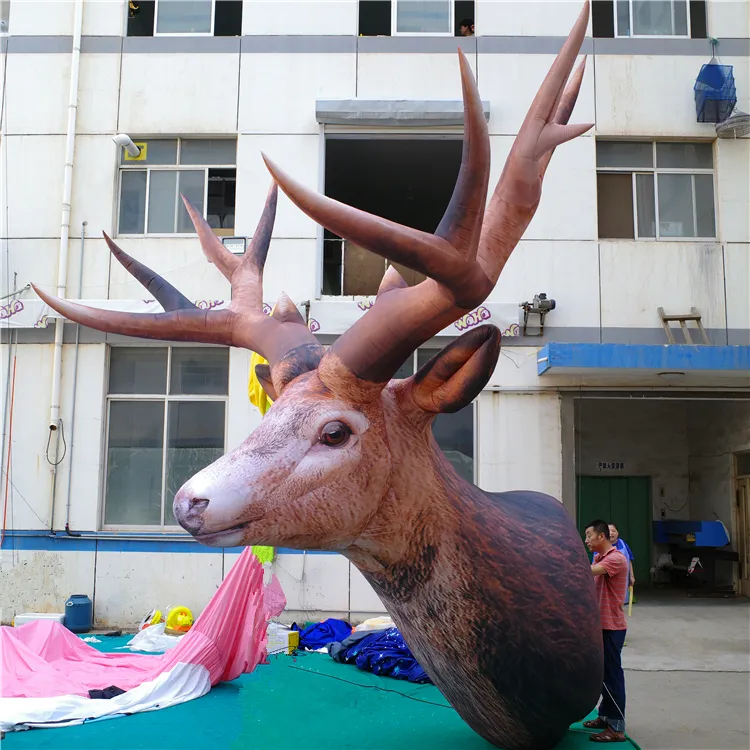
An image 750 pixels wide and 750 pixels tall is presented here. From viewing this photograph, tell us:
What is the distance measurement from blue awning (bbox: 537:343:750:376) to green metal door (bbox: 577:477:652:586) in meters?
5.49

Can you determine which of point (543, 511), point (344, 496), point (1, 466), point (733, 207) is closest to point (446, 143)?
point (733, 207)

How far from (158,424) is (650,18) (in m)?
8.44

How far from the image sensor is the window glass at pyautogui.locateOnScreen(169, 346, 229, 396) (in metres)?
9.93

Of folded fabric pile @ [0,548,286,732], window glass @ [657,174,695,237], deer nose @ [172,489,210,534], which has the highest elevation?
window glass @ [657,174,695,237]

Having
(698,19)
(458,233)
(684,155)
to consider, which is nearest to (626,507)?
(684,155)

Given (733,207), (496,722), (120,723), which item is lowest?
(120,723)

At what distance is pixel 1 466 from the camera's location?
31.6 ft

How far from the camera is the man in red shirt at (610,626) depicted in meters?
4.50

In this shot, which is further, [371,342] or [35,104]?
[35,104]

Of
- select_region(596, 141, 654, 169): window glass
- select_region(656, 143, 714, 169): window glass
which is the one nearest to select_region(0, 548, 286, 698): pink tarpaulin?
select_region(596, 141, 654, 169): window glass

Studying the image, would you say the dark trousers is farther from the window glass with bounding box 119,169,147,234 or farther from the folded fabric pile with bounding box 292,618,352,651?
the window glass with bounding box 119,169,147,234

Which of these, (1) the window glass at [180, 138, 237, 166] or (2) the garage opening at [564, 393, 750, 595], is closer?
(1) the window glass at [180, 138, 237, 166]

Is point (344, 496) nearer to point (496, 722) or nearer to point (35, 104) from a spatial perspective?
point (496, 722)

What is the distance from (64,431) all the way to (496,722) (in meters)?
7.87
